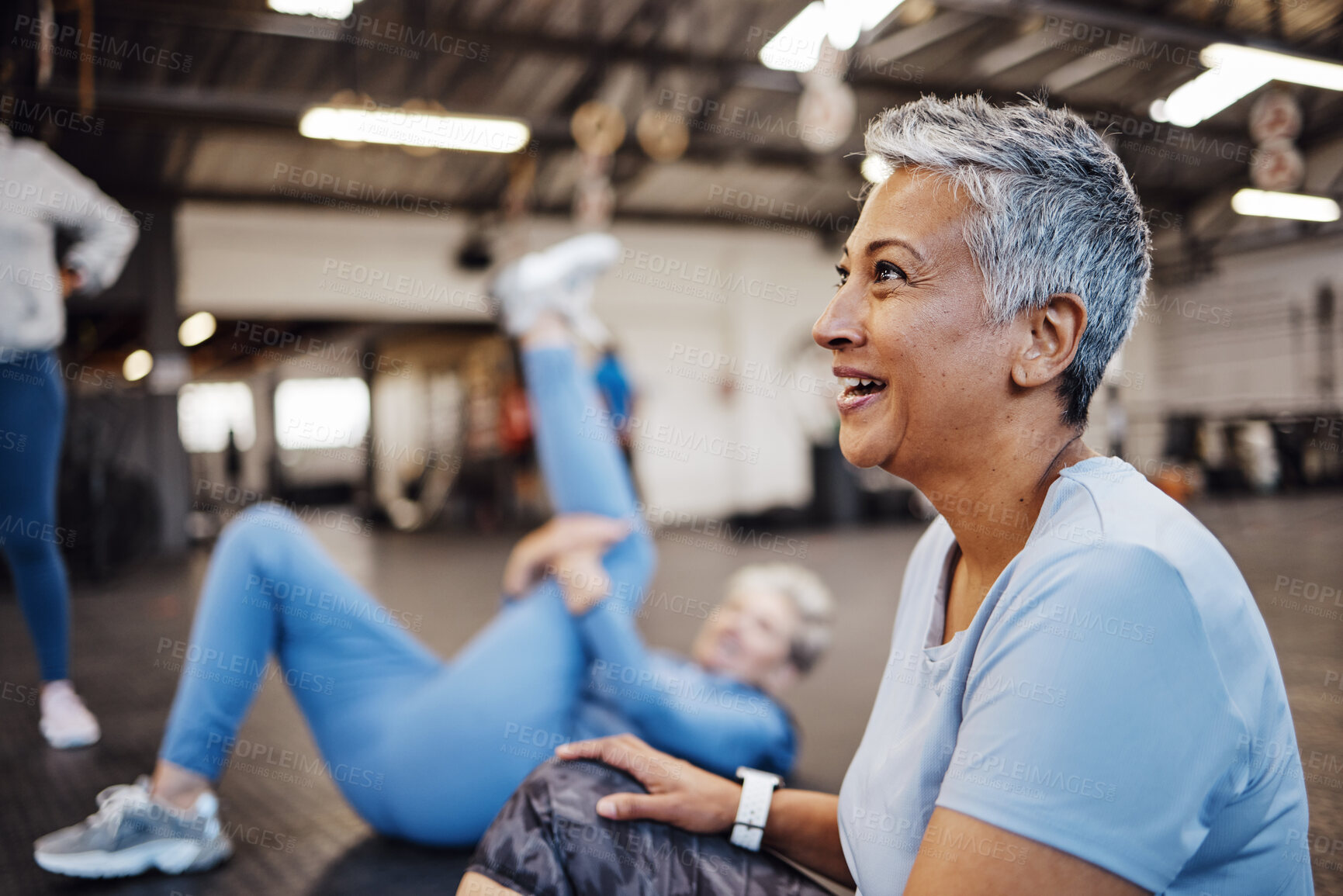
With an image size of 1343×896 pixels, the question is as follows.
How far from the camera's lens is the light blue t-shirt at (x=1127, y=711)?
0.56 meters

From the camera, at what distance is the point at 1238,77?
4.59 metres

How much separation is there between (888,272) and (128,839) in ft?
5.02

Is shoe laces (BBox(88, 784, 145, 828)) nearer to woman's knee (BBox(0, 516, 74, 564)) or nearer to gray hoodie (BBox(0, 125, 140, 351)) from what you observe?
woman's knee (BBox(0, 516, 74, 564))

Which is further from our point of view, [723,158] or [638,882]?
[723,158]

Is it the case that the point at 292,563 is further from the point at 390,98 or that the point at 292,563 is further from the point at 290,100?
the point at 390,98

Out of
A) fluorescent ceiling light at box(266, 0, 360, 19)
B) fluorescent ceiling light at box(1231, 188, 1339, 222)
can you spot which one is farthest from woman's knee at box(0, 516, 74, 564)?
fluorescent ceiling light at box(1231, 188, 1339, 222)

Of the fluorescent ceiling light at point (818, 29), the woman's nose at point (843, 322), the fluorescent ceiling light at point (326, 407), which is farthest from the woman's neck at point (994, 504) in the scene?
the fluorescent ceiling light at point (326, 407)

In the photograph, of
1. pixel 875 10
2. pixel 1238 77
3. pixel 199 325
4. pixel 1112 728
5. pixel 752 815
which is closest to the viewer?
pixel 1112 728

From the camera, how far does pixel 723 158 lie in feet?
26.1

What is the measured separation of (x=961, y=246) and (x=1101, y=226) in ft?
0.41

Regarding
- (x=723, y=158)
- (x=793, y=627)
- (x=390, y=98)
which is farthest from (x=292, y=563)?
(x=723, y=158)

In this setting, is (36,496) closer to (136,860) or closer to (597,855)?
→ (136,860)

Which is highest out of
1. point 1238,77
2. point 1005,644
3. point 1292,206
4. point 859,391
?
point 1238,77

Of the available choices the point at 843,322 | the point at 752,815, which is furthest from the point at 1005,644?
the point at 752,815
